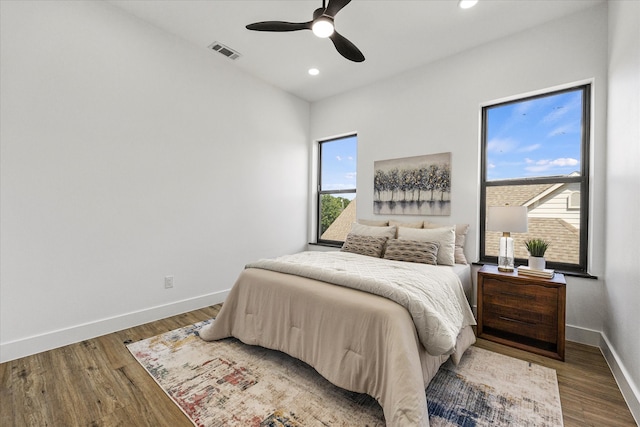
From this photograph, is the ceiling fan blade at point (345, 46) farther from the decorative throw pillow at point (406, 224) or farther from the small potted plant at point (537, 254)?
the small potted plant at point (537, 254)

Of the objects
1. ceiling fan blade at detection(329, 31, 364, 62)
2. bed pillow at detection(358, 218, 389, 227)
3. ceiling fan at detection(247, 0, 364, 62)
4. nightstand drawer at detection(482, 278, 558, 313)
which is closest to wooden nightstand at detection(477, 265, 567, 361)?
nightstand drawer at detection(482, 278, 558, 313)

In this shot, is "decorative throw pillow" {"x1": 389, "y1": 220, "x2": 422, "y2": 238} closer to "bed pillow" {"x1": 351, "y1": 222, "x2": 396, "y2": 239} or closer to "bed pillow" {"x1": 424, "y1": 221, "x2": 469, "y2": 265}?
"bed pillow" {"x1": 351, "y1": 222, "x2": 396, "y2": 239}

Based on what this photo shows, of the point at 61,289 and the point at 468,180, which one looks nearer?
the point at 61,289

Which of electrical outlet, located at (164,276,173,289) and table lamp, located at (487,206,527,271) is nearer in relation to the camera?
table lamp, located at (487,206,527,271)

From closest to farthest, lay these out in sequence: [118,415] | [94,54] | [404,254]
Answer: [118,415], [94,54], [404,254]

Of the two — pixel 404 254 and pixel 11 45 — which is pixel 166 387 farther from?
pixel 11 45

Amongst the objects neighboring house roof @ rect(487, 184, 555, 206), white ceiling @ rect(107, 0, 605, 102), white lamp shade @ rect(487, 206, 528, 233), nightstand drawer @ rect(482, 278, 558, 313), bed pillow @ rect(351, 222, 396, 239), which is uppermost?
white ceiling @ rect(107, 0, 605, 102)

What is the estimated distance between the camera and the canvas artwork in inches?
128

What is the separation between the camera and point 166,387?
1773 mm

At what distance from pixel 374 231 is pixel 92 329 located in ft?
9.39

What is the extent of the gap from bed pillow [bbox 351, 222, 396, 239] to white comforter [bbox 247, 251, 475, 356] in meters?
0.60

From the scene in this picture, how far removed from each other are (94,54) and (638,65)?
3932 millimetres

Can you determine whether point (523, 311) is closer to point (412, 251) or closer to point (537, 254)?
point (537, 254)

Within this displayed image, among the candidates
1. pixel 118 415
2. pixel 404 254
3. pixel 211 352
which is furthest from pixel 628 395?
pixel 118 415
